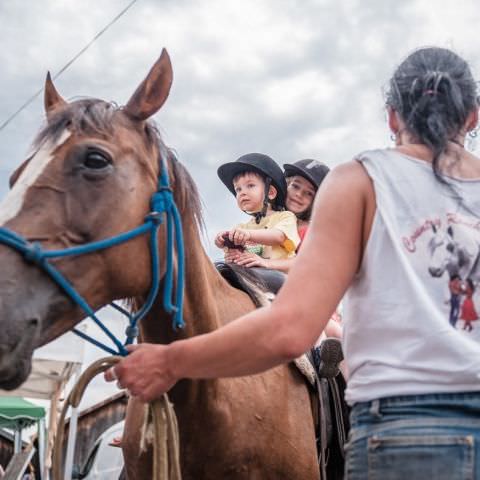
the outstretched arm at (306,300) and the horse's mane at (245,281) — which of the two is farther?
the horse's mane at (245,281)

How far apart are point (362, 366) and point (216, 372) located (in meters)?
0.37

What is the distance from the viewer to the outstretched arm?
66.1 inches

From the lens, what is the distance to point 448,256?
172 centimetres

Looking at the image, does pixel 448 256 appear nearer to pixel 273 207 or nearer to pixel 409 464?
pixel 409 464

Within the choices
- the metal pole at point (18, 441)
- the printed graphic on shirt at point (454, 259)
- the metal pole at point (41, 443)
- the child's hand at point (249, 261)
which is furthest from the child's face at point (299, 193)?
the metal pole at point (18, 441)

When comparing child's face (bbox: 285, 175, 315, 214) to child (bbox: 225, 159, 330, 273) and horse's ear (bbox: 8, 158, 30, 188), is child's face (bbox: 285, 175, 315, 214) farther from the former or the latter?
horse's ear (bbox: 8, 158, 30, 188)

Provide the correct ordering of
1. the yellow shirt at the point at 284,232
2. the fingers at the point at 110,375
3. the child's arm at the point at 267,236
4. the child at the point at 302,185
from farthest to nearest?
1. the child at the point at 302,185
2. the yellow shirt at the point at 284,232
3. the child's arm at the point at 267,236
4. the fingers at the point at 110,375

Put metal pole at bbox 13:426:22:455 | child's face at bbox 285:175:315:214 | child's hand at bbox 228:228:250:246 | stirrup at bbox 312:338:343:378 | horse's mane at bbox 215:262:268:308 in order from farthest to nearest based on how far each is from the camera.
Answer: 1. metal pole at bbox 13:426:22:455
2. child's face at bbox 285:175:315:214
3. child's hand at bbox 228:228:250:246
4. horse's mane at bbox 215:262:268:308
5. stirrup at bbox 312:338:343:378

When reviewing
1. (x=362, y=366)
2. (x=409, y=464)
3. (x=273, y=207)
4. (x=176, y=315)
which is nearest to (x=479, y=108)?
(x=362, y=366)

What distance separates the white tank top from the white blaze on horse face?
3.91 feet

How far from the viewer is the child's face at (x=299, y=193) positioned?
18.3 ft

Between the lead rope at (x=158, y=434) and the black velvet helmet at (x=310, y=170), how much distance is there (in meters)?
3.25

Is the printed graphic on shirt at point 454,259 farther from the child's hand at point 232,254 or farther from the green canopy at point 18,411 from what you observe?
the green canopy at point 18,411

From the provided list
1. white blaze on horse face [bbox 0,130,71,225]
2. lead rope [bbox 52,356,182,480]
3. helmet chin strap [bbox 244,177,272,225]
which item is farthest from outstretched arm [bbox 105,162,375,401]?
helmet chin strap [bbox 244,177,272,225]
